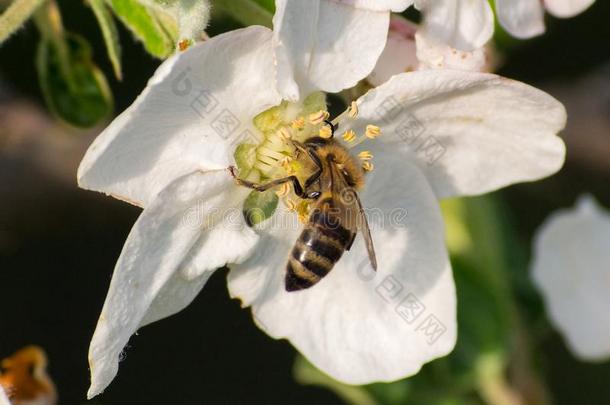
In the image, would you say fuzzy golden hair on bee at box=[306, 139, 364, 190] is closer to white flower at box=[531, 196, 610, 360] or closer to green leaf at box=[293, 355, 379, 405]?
green leaf at box=[293, 355, 379, 405]

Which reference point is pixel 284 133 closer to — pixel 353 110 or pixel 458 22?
pixel 353 110

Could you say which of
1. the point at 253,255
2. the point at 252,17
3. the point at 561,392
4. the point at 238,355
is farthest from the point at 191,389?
the point at 252,17

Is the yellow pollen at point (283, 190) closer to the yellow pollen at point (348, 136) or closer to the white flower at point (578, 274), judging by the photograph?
the yellow pollen at point (348, 136)

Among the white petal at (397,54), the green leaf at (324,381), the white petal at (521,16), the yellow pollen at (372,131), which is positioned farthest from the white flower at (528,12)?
the green leaf at (324,381)

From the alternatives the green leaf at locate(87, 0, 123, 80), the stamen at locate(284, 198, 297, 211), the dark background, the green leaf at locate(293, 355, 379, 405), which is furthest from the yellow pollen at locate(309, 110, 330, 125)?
the dark background

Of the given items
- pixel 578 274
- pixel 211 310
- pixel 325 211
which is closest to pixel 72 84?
pixel 325 211

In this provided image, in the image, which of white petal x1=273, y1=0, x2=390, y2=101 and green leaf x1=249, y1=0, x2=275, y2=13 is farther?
green leaf x1=249, y1=0, x2=275, y2=13
